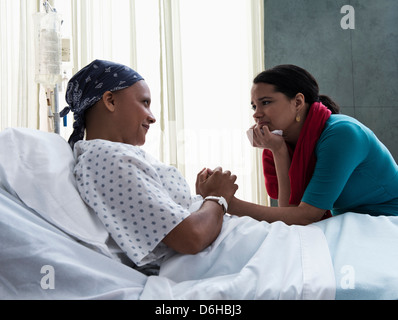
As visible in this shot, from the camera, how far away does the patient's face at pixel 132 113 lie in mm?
1313

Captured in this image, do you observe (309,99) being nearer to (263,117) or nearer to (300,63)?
(263,117)

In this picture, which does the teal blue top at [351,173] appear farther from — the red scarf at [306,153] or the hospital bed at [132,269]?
the hospital bed at [132,269]

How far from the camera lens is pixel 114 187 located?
1.03m

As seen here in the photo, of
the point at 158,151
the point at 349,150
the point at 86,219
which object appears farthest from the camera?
the point at 158,151

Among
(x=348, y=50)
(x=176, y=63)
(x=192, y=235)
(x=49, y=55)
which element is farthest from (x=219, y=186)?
(x=348, y=50)

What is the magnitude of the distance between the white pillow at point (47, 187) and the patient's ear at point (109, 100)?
280 millimetres

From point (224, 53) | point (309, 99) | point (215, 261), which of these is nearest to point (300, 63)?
point (224, 53)

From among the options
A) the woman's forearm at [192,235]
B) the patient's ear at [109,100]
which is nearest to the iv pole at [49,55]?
the patient's ear at [109,100]

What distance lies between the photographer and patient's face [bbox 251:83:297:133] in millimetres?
1686

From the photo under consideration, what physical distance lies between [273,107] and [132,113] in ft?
2.07

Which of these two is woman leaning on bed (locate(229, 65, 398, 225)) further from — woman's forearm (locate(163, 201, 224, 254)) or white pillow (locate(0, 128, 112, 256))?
white pillow (locate(0, 128, 112, 256))

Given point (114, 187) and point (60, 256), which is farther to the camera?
point (114, 187)

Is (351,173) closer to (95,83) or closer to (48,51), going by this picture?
(95,83)
